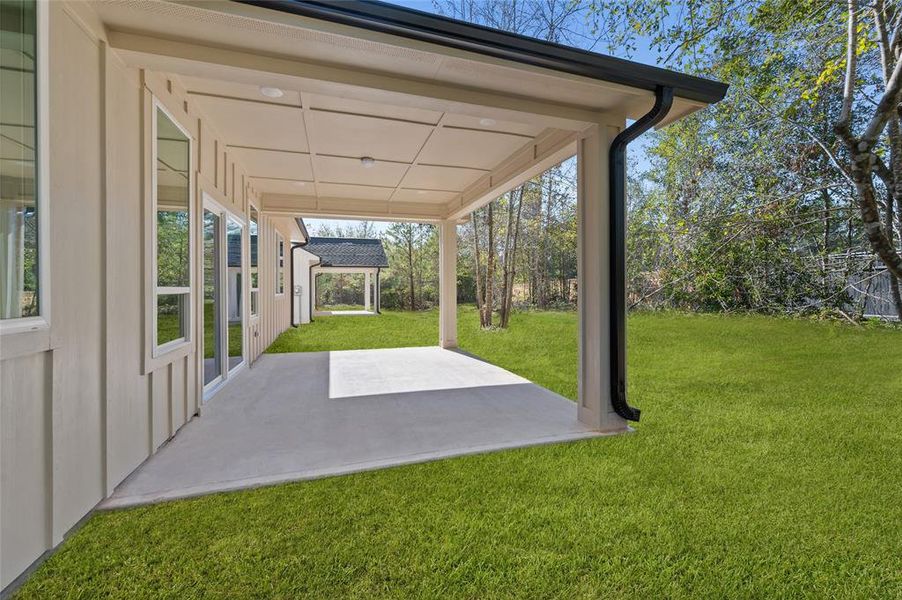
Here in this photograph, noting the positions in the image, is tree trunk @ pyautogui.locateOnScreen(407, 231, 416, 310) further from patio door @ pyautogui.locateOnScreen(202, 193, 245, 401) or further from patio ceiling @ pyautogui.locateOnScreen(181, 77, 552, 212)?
patio door @ pyautogui.locateOnScreen(202, 193, 245, 401)

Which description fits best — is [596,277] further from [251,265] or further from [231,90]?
[251,265]

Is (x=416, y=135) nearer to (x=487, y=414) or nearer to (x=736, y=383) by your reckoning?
(x=487, y=414)

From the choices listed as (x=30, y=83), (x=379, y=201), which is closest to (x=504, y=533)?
(x=30, y=83)

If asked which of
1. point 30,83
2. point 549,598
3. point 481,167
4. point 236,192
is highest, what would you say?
point 481,167

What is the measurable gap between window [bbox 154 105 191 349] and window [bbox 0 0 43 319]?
1140mm

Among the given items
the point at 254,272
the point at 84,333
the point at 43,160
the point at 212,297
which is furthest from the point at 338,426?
the point at 254,272

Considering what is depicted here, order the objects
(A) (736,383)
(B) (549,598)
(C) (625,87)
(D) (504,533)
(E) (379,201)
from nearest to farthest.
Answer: (B) (549,598) → (D) (504,533) → (C) (625,87) → (A) (736,383) → (E) (379,201)

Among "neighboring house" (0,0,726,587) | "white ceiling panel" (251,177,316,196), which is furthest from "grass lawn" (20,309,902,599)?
"white ceiling panel" (251,177,316,196)

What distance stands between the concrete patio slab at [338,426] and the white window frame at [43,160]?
4.01 feet

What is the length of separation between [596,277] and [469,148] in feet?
7.22

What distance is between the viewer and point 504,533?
78.3 inches

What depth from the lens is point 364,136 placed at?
4109 mm

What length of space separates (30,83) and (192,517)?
7.26 feet

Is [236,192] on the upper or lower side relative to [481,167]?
lower
